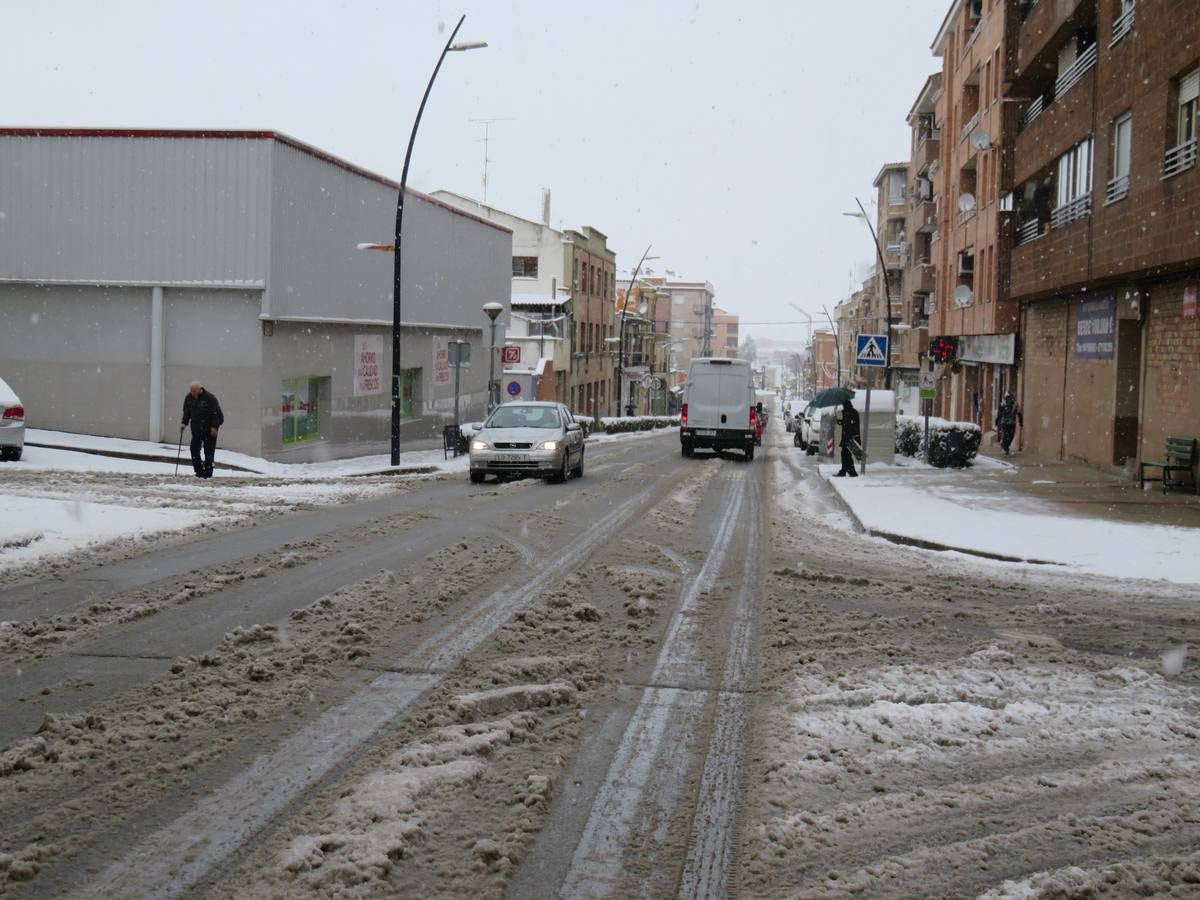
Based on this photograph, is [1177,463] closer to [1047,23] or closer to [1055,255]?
[1055,255]

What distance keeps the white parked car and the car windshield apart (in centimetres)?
785

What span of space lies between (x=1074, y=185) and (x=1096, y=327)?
3.08 metres

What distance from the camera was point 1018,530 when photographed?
14.7m

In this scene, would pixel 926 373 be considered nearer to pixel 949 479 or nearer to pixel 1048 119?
pixel 1048 119

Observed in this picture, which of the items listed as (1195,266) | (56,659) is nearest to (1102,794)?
(56,659)

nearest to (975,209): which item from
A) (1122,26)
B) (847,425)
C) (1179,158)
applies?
(1122,26)

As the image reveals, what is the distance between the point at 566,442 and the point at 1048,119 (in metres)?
15.0

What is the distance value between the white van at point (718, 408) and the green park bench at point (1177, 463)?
1304cm

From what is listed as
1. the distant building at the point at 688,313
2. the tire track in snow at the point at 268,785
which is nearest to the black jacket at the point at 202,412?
the tire track in snow at the point at 268,785

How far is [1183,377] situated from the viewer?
2125 cm

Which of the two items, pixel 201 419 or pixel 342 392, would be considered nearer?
pixel 201 419

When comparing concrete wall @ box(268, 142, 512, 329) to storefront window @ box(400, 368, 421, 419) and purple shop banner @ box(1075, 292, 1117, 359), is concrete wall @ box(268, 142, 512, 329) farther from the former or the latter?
purple shop banner @ box(1075, 292, 1117, 359)

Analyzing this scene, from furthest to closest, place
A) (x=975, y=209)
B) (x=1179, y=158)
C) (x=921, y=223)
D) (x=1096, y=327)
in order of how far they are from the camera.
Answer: (x=921, y=223) < (x=975, y=209) < (x=1096, y=327) < (x=1179, y=158)

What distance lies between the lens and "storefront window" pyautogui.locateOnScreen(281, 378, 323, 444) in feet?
87.5
